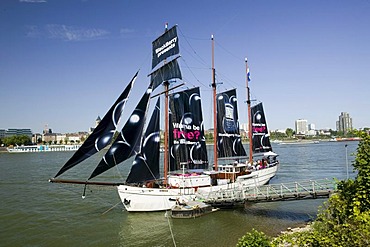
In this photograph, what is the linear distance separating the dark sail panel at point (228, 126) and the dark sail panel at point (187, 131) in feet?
18.5

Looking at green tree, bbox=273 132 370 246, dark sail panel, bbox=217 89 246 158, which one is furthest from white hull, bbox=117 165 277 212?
green tree, bbox=273 132 370 246

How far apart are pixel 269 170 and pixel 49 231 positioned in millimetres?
25734

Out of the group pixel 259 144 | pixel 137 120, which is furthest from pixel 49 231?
pixel 259 144

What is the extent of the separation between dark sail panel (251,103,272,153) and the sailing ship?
717 cm

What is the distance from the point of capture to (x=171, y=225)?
21.4 metres

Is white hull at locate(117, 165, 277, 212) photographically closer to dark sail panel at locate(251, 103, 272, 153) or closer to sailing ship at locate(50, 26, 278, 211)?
sailing ship at locate(50, 26, 278, 211)

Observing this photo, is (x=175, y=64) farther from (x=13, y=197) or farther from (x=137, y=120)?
(x=13, y=197)

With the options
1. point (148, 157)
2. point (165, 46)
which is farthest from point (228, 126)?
point (148, 157)

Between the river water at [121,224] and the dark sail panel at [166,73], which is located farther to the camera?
the dark sail panel at [166,73]

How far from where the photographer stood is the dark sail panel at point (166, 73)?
90.9ft

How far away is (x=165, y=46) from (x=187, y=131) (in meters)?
8.29

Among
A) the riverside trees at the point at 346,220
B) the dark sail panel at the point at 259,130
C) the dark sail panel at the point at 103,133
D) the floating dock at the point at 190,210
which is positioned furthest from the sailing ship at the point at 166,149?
the riverside trees at the point at 346,220

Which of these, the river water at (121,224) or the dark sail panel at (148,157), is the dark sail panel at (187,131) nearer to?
the dark sail panel at (148,157)

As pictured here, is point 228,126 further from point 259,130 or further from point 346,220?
point 346,220
